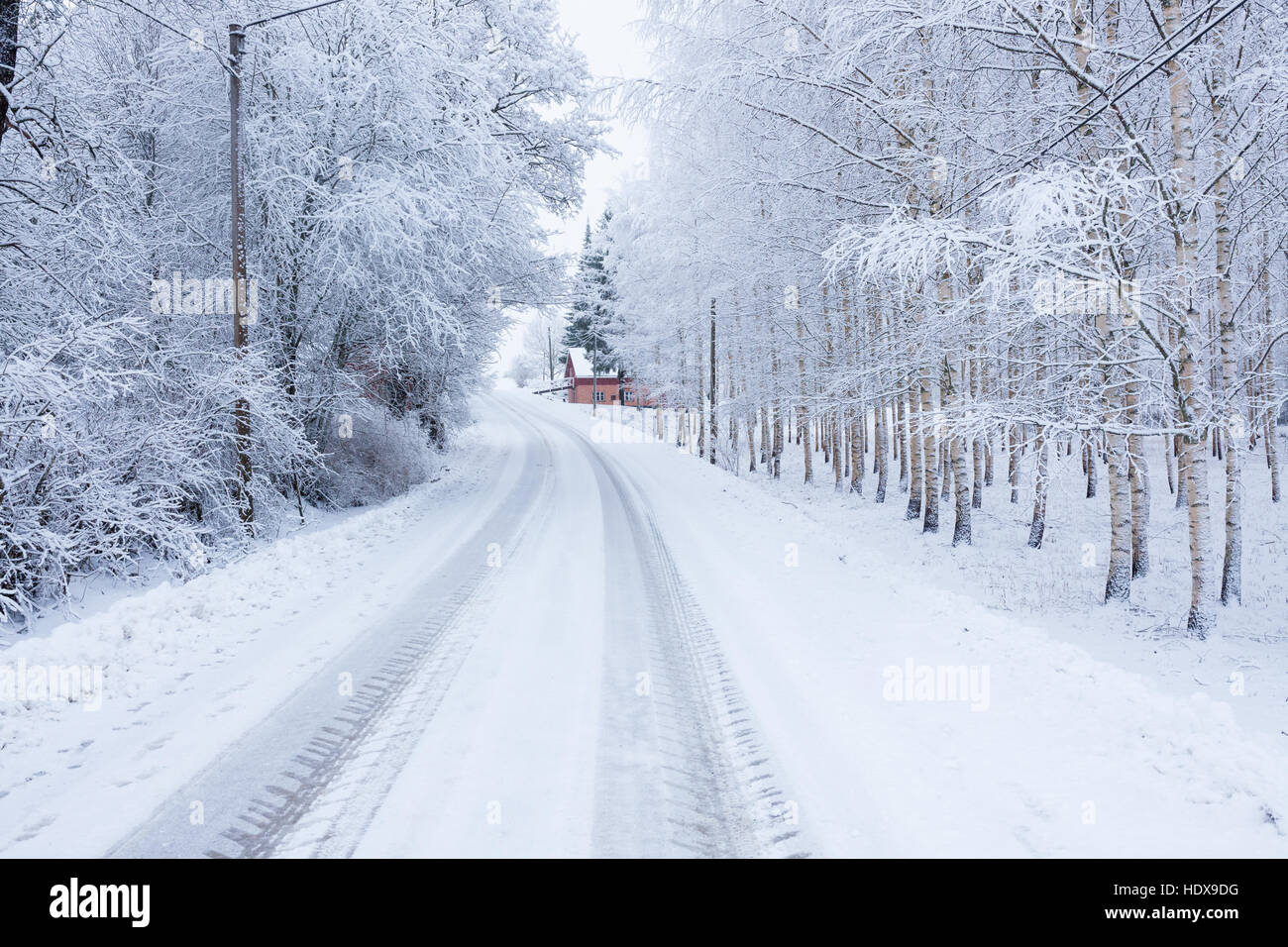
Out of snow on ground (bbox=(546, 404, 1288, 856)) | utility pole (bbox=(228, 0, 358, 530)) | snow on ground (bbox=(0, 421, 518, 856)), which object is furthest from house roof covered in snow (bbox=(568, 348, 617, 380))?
snow on ground (bbox=(0, 421, 518, 856))

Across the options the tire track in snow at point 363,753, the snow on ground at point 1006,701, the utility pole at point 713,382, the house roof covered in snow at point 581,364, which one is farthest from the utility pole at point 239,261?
the house roof covered in snow at point 581,364

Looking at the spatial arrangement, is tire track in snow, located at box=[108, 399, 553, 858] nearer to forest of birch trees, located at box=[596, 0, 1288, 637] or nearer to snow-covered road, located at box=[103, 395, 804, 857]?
snow-covered road, located at box=[103, 395, 804, 857]

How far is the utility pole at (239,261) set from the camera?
33.2ft

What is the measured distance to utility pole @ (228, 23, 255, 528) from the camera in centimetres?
1013

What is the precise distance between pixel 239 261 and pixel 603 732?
9821mm

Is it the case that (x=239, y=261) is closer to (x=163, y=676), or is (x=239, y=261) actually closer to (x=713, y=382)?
(x=163, y=676)

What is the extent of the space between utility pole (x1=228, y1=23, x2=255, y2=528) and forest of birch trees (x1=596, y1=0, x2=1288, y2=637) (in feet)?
20.0

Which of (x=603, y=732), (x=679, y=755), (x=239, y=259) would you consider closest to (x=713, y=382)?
(x=239, y=259)

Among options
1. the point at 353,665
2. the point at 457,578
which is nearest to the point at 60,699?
the point at 353,665

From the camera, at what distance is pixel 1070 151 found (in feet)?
30.7

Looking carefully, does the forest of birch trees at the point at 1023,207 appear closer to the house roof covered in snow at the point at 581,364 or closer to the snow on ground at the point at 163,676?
the snow on ground at the point at 163,676

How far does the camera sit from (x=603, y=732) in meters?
4.57
